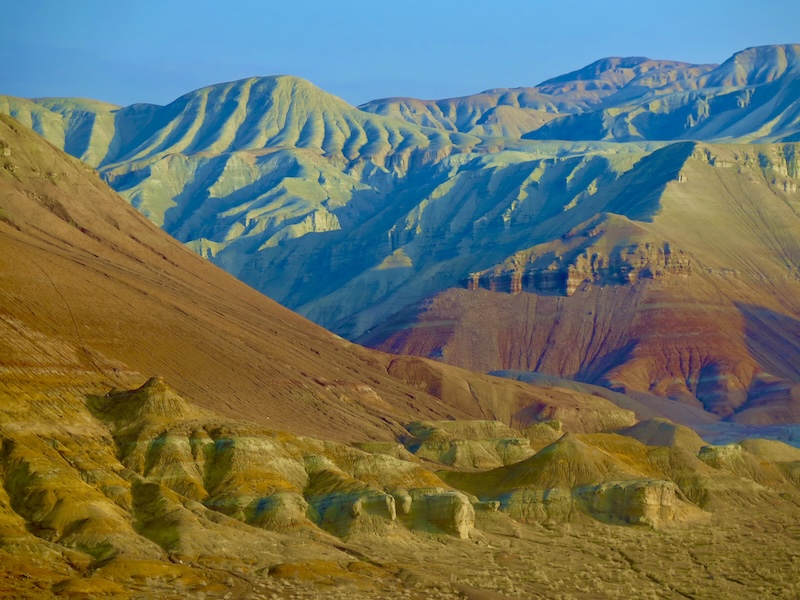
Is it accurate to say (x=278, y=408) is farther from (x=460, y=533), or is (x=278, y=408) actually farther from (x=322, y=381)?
(x=460, y=533)

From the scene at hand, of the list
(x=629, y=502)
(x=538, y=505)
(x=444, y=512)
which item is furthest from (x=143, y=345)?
(x=629, y=502)

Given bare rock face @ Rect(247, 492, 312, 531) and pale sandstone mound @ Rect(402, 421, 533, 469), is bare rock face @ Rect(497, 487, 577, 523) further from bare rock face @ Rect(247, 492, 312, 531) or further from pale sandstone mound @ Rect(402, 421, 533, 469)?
pale sandstone mound @ Rect(402, 421, 533, 469)

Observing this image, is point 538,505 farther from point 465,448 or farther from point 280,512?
point 465,448

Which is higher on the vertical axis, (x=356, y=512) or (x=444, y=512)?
(x=444, y=512)

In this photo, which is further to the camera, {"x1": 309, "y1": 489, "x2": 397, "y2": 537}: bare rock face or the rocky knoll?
{"x1": 309, "y1": 489, "x2": 397, "y2": 537}: bare rock face

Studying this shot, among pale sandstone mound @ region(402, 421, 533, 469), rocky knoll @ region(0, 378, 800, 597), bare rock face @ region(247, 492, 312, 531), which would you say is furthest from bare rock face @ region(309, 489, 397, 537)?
pale sandstone mound @ region(402, 421, 533, 469)

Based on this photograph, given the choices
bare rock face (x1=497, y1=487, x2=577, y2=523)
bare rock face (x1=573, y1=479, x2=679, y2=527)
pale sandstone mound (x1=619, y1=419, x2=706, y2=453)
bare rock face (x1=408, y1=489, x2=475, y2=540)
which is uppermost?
pale sandstone mound (x1=619, y1=419, x2=706, y2=453)

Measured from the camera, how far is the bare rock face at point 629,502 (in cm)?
13350

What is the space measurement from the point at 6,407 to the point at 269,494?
66.5 ft

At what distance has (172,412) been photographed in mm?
130500

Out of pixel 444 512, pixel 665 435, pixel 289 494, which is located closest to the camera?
pixel 289 494

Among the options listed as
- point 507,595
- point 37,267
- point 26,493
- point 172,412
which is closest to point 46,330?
point 37,267

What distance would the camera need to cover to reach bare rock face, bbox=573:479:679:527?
133500 mm

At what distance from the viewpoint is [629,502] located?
134 m
